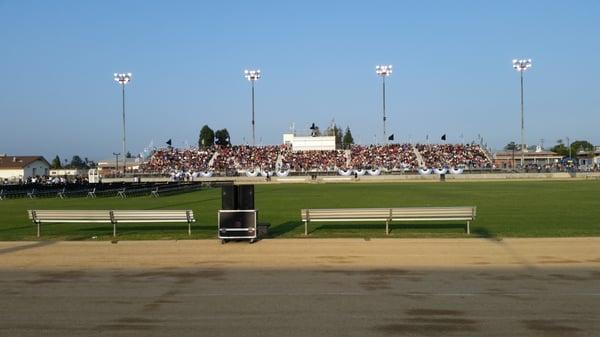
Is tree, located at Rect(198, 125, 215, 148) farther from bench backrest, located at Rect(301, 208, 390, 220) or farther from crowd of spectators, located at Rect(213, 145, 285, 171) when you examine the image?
bench backrest, located at Rect(301, 208, 390, 220)

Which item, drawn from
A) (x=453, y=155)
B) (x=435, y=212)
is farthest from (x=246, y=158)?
(x=435, y=212)

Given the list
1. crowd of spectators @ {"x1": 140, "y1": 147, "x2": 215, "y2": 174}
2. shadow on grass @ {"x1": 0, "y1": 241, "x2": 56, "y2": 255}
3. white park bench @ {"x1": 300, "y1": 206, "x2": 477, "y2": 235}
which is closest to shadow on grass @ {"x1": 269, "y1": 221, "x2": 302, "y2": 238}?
white park bench @ {"x1": 300, "y1": 206, "x2": 477, "y2": 235}

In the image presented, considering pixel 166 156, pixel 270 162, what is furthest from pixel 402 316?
pixel 166 156

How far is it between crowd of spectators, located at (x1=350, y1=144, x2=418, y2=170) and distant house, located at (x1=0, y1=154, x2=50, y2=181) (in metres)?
60.9

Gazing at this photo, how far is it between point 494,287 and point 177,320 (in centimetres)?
523

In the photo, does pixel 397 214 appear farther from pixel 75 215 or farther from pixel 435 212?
pixel 75 215

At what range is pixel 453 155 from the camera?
338 feet

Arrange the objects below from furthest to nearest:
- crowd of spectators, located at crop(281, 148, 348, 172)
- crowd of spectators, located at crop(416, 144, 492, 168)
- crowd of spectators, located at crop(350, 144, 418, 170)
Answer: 1. crowd of spectators, located at crop(281, 148, 348, 172)
2. crowd of spectators, located at crop(350, 144, 418, 170)
3. crowd of spectators, located at crop(416, 144, 492, 168)

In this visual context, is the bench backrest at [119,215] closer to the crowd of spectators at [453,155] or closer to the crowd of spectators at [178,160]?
the crowd of spectators at [178,160]

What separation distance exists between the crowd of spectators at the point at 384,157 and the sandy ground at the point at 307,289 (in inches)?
3386

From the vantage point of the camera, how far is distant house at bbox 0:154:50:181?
112812 millimetres

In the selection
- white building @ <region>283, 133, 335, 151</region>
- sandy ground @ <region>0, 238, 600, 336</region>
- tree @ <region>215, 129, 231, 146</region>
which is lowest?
sandy ground @ <region>0, 238, 600, 336</region>

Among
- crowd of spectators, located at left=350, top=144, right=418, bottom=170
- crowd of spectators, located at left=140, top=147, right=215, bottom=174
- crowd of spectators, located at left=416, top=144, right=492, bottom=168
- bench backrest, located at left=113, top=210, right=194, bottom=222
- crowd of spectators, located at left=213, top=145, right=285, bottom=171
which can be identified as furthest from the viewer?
crowd of spectators, located at left=213, top=145, right=285, bottom=171

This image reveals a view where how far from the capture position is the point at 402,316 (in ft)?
26.3
